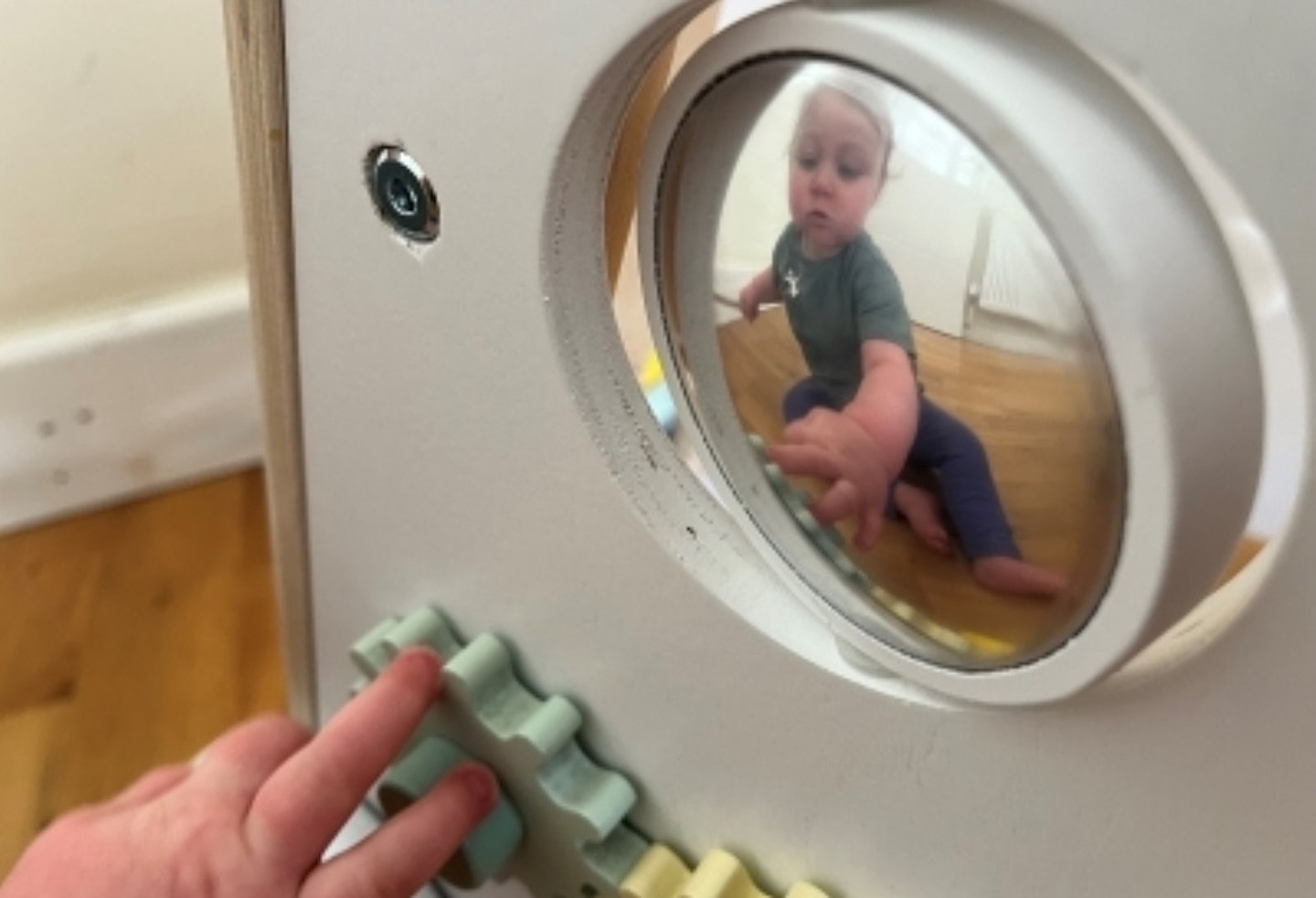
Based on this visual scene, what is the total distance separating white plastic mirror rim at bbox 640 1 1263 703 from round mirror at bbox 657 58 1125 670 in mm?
11

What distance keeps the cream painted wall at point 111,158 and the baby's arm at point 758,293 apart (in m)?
0.59

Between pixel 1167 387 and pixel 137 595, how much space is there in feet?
2.65

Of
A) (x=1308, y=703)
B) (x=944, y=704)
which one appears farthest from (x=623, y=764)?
(x=1308, y=703)

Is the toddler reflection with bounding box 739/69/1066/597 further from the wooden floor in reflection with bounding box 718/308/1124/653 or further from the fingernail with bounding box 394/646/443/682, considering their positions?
the fingernail with bounding box 394/646/443/682

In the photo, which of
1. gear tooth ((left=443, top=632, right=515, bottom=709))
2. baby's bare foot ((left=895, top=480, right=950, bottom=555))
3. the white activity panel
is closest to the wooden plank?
the white activity panel

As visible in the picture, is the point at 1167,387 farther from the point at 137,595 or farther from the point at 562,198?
the point at 137,595

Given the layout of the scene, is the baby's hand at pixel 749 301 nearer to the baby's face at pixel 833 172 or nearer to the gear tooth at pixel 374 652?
the baby's face at pixel 833 172

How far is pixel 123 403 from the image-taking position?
96 cm

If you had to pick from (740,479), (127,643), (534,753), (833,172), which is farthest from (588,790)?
(127,643)

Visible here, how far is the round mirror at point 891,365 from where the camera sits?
31cm

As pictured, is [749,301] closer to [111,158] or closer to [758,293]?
[758,293]

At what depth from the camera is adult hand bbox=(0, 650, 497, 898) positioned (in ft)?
1.61

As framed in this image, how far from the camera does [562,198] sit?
1.25ft

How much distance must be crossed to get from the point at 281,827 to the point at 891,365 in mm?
298
